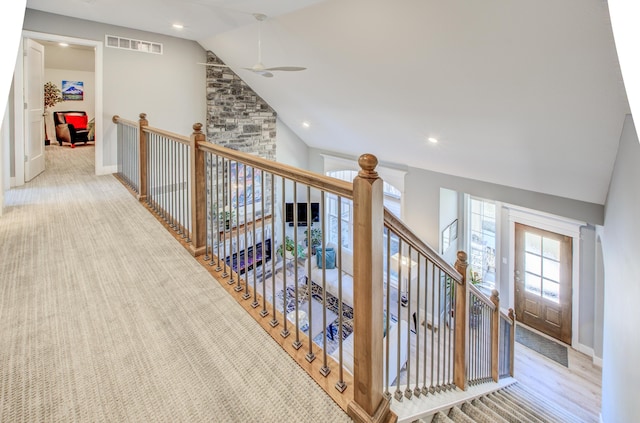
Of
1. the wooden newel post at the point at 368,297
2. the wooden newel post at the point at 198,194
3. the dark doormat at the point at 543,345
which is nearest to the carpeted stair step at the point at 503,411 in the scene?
the wooden newel post at the point at 368,297

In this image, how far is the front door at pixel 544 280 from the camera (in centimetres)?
630

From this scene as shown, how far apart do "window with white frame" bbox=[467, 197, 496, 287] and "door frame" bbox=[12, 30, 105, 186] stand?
24.0 feet

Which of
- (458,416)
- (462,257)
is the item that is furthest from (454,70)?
(458,416)

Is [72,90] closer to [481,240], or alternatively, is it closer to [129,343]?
[129,343]

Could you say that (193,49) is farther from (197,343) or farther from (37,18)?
(197,343)

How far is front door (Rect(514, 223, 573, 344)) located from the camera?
6305 mm

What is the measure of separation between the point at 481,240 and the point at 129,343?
799cm

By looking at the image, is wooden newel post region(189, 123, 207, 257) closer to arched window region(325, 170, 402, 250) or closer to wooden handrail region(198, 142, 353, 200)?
wooden handrail region(198, 142, 353, 200)

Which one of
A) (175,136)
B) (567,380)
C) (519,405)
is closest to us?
(175,136)

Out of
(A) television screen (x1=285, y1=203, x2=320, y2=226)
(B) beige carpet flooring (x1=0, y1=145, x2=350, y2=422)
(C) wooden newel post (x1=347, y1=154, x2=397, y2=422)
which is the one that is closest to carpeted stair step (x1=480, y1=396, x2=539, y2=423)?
(C) wooden newel post (x1=347, y1=154, x2=397, y2=422)

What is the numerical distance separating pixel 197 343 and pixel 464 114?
4143mm

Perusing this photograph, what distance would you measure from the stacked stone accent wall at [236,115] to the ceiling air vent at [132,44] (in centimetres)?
107

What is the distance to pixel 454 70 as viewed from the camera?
3918mm

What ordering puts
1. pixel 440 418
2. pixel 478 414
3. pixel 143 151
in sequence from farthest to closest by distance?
pixel 143 151, pixel 478 414, pixel 440 418
